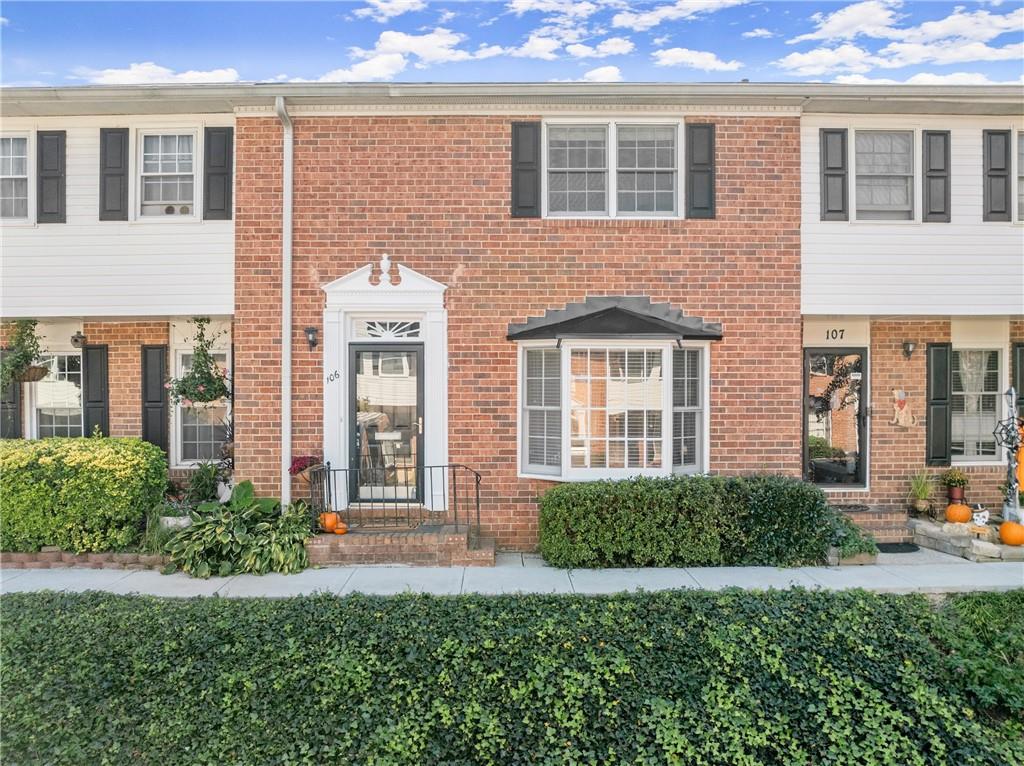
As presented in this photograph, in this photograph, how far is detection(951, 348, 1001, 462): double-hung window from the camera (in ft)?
27.7

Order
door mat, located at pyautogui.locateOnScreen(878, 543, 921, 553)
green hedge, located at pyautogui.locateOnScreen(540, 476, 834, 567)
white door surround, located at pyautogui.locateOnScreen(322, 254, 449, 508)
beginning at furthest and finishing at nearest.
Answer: white door surround, located at pyautogui.locateOnScreen(322, 254, 449, 508) → door mat, located at pyautogui.locateOnScreen(878, 543, 921, 553) → green hedge, located at pyautogui.locateOnScreen(540, 476, 834, 567)

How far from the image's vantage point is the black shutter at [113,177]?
292 inches

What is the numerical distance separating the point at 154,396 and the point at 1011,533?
11.7 m

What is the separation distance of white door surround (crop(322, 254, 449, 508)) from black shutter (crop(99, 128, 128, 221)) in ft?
10.1

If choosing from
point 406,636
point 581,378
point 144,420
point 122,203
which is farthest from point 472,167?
point 144,420

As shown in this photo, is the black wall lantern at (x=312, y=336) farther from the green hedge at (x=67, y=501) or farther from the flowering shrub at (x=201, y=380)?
the green hedge at (x=67, y=501)

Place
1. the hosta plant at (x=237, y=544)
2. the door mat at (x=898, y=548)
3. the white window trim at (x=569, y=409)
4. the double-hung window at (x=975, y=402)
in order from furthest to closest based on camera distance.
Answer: the double-hung window at (x=975, y=402) → the door mat at (x=898, y=548) → the white window trim at (x=569, y=409) → the hosta plant at (x=237, y=544)

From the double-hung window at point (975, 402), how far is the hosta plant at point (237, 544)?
30.9 ft

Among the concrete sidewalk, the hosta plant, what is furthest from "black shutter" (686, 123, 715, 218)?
the hosta plant

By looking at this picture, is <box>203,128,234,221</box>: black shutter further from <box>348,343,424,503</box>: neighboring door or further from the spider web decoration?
<box>348,343,424,503</box>: neighboring door

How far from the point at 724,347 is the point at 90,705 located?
7341 mm

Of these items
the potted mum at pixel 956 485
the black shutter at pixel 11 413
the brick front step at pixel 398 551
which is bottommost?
the brick front step at pixel 398 551

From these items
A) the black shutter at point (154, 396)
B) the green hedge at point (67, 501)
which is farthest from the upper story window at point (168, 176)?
the green hedge at point (67, 501)

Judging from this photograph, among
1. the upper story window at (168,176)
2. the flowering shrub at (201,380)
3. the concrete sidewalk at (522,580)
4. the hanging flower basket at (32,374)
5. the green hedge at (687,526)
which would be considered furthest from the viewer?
the hanging flower basket at (32,374)
